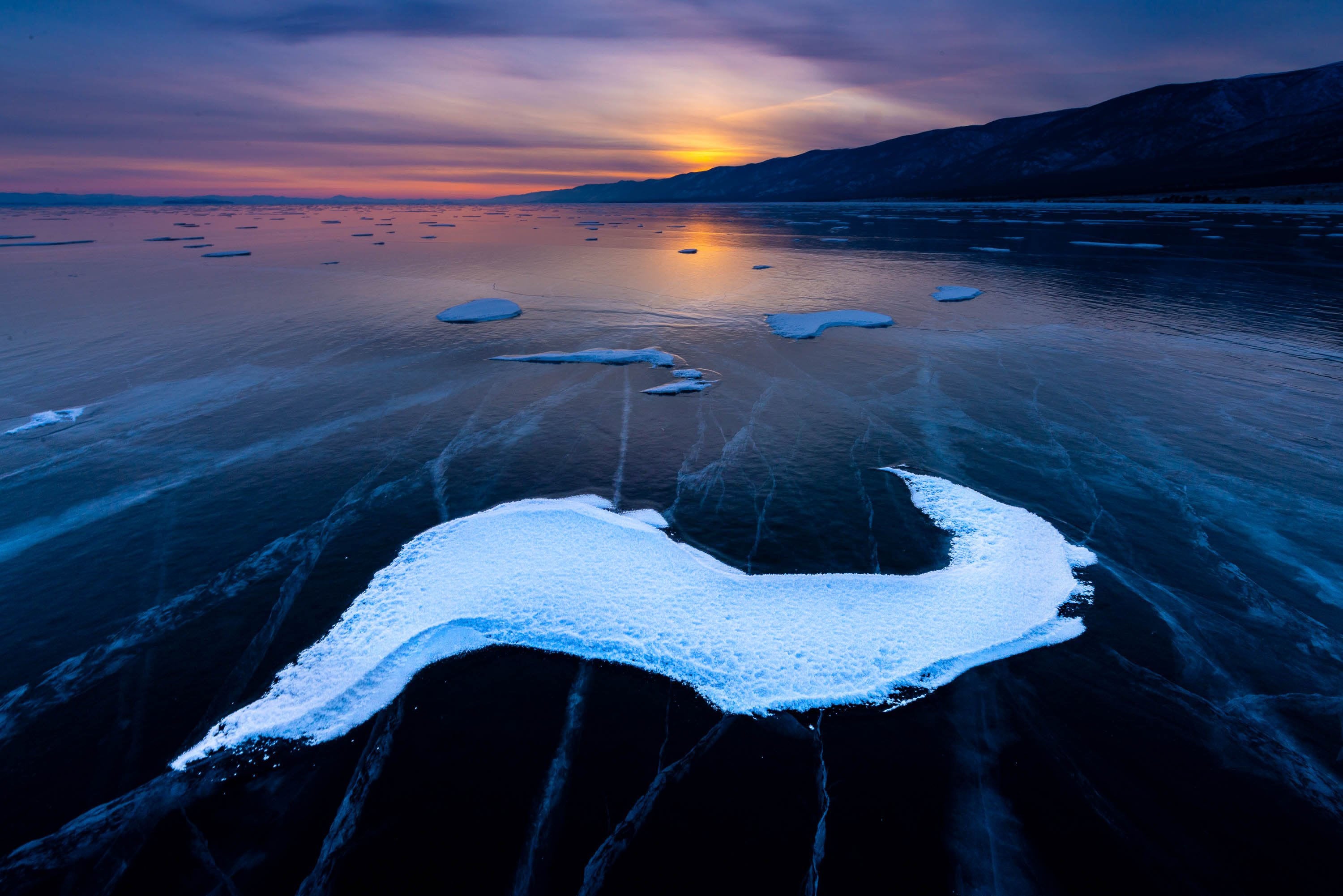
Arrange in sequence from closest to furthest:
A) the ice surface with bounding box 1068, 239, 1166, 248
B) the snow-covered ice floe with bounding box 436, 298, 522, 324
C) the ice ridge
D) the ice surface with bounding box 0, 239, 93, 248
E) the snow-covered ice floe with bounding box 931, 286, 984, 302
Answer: the ice ridge < the snow-covered ice floe with bounding box 436, 298, 522, 324 < the snow-covered ice floe with bounding box 931, 286, 984, 302 < the ice surface with bounding box 1068, 239, 1166, 248 < the ice surface with bounding box 0, 239, 93, 248

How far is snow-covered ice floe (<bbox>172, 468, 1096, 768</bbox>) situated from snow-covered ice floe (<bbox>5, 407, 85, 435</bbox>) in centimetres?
1066

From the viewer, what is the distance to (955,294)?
85.2ft

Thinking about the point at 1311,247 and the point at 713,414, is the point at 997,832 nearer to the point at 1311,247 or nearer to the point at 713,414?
the point at 713,414

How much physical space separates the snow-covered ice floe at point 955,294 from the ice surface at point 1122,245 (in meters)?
24.7

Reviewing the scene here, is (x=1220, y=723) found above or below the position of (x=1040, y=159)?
below

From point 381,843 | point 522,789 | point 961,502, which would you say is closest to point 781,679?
point 522,789

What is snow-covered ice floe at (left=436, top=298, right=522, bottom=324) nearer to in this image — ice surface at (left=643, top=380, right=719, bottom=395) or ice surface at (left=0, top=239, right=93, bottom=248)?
ice surface at (left=643, top=380, right=719, bottom=395)

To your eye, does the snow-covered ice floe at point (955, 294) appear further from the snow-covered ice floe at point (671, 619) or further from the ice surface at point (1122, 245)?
the ice surface at point (1122, 245)

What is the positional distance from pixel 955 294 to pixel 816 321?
29.7ft

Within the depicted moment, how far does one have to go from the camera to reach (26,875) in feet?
14.7

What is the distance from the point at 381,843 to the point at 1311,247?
59349 millimetres

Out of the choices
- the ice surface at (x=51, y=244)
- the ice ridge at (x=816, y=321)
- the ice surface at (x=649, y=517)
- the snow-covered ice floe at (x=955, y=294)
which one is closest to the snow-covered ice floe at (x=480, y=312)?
the ice ridge at (x=816, y=321)

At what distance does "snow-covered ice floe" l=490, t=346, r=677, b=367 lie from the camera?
17297 mm

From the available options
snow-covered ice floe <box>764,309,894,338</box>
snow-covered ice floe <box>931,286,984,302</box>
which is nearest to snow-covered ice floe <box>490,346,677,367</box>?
snow-covered ice floe <box>764,309,894,338</box>
